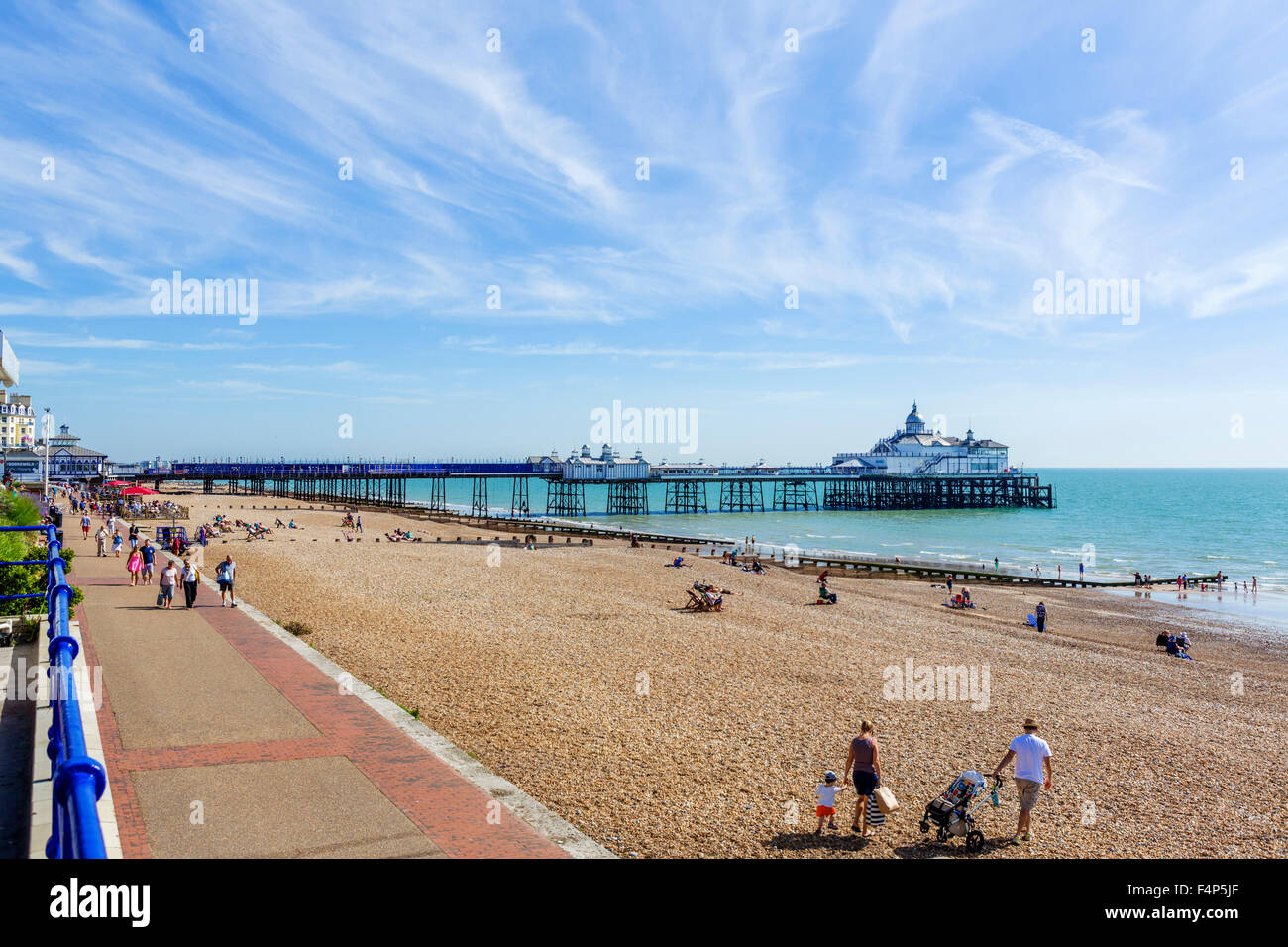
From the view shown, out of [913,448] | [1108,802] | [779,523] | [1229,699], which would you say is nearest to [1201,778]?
[1108,802]

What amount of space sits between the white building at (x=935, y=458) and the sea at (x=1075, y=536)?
59.6 feet

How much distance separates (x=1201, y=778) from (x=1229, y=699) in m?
6.87

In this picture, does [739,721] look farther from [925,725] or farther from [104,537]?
[104,537]

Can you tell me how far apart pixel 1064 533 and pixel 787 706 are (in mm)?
63747

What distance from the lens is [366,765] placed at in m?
7.05

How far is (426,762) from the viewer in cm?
725

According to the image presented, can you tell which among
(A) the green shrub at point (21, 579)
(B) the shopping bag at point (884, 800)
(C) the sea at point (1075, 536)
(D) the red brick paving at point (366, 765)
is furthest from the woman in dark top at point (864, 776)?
(C) the sea at point (1075, 536)

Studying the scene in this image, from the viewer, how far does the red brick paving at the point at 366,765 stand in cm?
578

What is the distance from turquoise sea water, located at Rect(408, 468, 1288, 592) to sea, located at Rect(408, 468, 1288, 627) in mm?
81

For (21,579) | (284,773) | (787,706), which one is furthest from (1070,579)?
(21,579)

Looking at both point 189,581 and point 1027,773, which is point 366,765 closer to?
point 1027,773

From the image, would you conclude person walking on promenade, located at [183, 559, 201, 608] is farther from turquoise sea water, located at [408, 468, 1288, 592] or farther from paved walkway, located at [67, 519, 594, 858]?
turquoise sea water, located at [408, 468, 1288, 592]

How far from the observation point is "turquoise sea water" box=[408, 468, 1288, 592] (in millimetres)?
Answer: 47188

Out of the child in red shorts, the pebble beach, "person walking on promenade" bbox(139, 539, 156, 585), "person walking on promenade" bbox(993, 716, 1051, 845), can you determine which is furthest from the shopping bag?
"person walking on promenade" bbox(139, 539, 156, 585)
